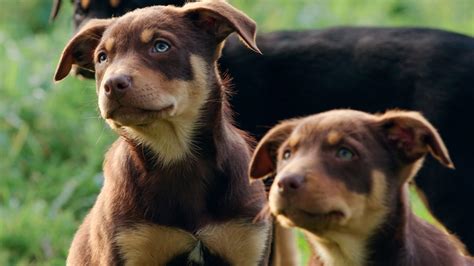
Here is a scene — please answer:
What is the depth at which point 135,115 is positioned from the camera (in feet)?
20.3

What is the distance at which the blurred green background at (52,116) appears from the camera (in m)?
9.62

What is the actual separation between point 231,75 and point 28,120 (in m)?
2.72

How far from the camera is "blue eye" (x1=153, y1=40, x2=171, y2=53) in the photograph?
637 cm

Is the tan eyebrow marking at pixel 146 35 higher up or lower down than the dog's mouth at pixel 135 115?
higher up

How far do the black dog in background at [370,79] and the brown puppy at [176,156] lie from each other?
1.56 m

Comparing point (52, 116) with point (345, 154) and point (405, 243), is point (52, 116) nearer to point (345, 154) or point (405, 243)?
point (405, 243)

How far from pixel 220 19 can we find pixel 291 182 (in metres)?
1.34

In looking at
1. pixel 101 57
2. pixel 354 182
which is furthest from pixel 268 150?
pixel 101 57

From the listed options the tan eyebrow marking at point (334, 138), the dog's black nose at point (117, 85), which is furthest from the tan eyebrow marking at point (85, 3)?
the tan eyebrow marking at point (334, 138)

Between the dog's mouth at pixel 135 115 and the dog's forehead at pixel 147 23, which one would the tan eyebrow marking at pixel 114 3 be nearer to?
the dog's forehead at pixel 147 23

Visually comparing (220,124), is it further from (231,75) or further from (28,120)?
(28,120)

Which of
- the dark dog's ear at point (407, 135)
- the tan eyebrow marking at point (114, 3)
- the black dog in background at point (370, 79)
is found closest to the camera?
the dark dog's ear at point (407, 135)

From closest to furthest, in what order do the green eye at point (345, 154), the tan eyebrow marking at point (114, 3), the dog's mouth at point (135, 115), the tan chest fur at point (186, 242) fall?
1. the green eye at point (345, 154)
2. the dog's mouth at point (135, 115)
3. the tan chest fur at point (186, 242)
4. the tan eyebrow marking at point (114, 3)

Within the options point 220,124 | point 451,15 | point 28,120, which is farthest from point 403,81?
point 451,15
